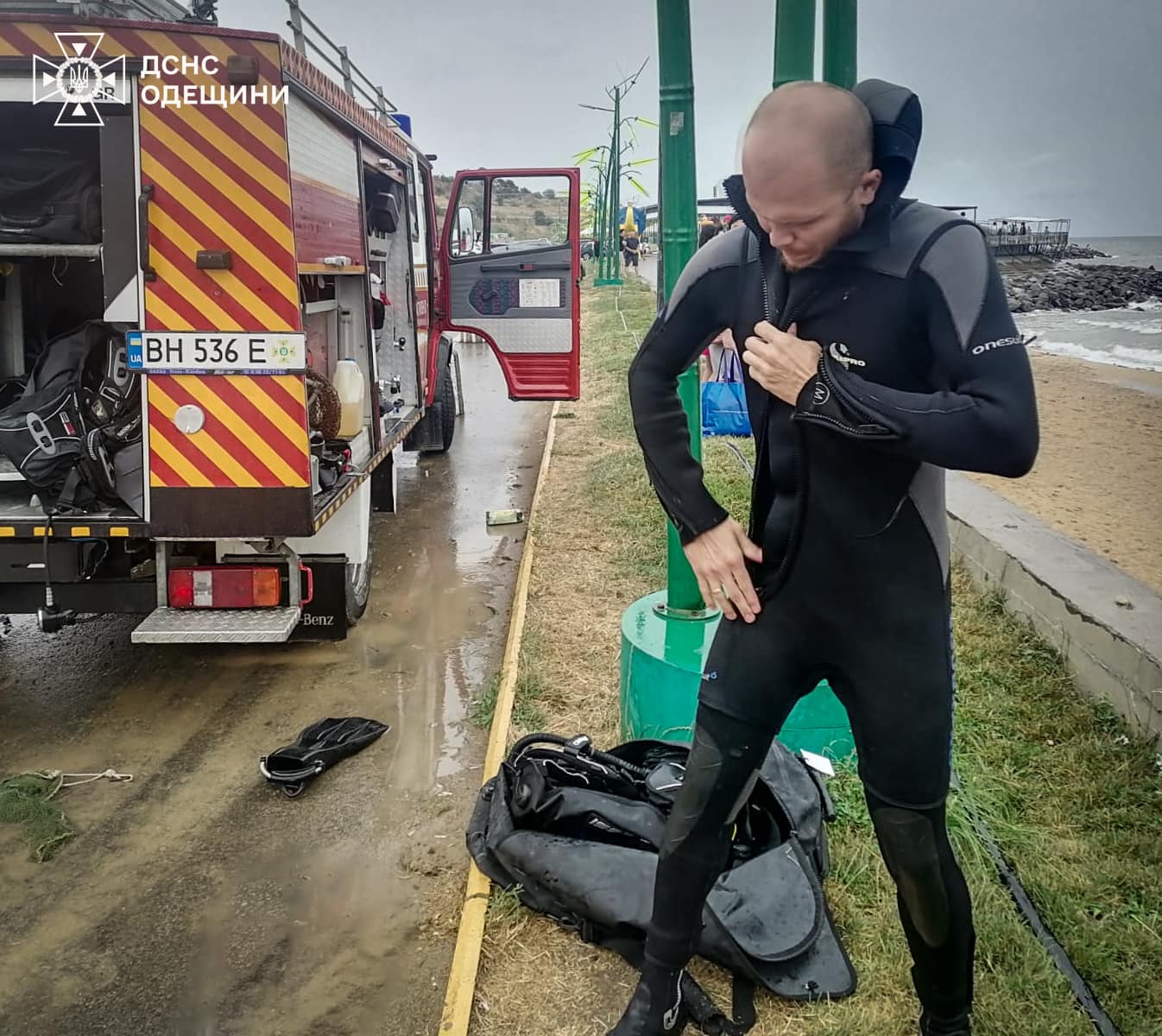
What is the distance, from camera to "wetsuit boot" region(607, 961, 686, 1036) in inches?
89.4

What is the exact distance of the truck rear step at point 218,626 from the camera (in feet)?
13.2

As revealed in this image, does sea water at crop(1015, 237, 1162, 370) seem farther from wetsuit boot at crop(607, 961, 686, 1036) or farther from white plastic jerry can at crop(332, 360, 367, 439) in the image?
wetsuit boot at crop(607, 961, 686, 1036)

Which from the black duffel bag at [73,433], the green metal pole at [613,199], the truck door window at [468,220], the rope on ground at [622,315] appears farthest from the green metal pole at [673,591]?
the green metal pole at [613,199]


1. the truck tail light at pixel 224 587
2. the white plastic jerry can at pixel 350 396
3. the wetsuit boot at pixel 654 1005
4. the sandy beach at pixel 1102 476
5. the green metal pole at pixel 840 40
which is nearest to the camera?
the wetsuit boot at pixel 654 1005

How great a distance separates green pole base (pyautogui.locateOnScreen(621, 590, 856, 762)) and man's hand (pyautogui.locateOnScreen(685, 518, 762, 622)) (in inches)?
49.3

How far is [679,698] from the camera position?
3473 mm

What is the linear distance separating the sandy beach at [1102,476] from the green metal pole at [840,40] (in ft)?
11.5

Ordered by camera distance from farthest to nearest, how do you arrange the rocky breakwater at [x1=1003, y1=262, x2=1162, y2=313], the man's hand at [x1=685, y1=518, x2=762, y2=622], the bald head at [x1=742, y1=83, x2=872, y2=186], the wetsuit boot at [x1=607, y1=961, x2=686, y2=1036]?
the rocky breakwater at [x1=1003, y1=262, x2=1162, y2=313]
the wetsuit boot at [x1=607, y1=961, x2=686, y2=1036]
the man's hand at [x1=685, y1=518, x2=762, y2=622]
the bald head at [x1=742, y1=83, x2=872, y2=186]

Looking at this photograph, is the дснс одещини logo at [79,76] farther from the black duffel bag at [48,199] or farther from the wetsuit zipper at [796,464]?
the wetsuit zipper at [796,464]

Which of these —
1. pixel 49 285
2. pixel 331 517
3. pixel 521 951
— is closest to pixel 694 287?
pixel 521 951

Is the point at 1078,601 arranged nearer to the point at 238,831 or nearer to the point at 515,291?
the point at 238,831

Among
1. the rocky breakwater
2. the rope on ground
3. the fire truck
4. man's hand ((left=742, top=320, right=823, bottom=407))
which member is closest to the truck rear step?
the fire truck

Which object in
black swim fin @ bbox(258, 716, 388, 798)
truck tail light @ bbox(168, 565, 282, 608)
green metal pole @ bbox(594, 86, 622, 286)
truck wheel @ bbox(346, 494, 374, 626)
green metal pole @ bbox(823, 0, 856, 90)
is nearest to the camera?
green metal pole @ bbox(823, 0, 856, 90)

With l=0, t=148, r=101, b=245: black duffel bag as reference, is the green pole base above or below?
below
